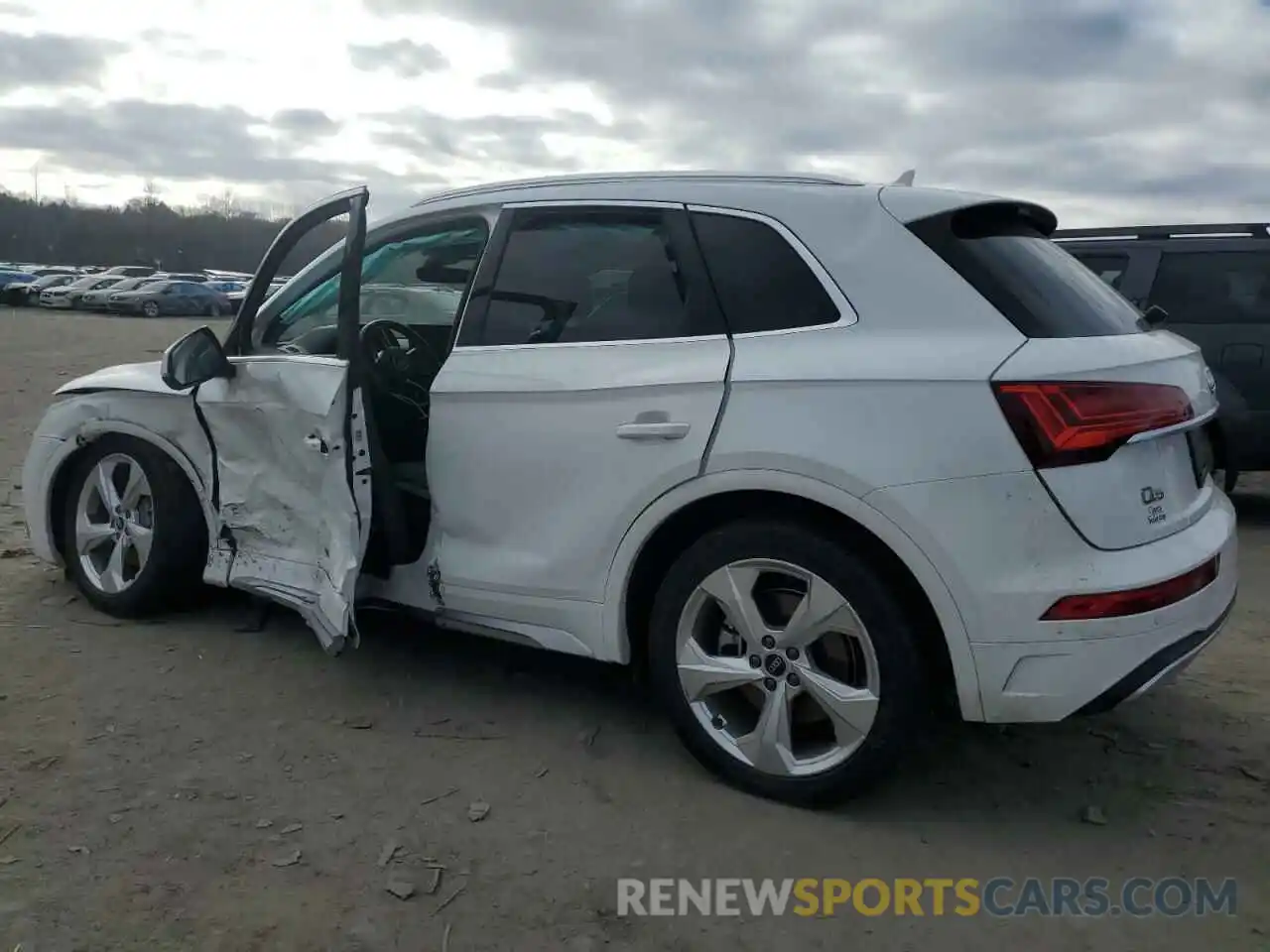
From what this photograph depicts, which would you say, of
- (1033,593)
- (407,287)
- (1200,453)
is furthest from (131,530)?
(1200,453)

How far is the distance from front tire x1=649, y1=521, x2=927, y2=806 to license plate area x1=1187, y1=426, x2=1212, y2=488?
3.20 feet

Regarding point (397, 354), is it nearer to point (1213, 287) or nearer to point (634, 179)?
point (634, 179)

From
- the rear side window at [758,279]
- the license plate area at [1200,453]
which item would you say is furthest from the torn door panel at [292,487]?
the license plate area at [1200,453]

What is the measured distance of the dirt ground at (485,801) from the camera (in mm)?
2650

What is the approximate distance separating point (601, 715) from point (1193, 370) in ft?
7.13

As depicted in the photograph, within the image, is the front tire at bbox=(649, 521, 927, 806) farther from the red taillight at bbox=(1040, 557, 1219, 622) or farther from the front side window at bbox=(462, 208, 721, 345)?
the front side window at bbox=(462, 208, 721, 345)

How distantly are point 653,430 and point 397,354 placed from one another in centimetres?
152

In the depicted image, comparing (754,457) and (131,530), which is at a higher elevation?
(754,457)

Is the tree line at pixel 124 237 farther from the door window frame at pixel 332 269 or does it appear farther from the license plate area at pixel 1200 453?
the license plate area at pixel 1200 453

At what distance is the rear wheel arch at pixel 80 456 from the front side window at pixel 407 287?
0.60 m

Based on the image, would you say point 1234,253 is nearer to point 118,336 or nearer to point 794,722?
point 794,722

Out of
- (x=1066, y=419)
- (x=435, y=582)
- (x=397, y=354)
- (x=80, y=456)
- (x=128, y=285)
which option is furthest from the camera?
(x=128, y=285)

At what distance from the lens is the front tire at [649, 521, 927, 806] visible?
2.94 m

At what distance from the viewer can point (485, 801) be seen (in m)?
3.22
